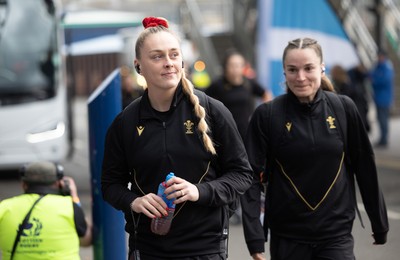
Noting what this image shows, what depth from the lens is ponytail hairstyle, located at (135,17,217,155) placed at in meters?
3.23

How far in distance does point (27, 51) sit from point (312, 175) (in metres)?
9.48

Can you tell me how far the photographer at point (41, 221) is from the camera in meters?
4.87

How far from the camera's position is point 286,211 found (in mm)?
3941

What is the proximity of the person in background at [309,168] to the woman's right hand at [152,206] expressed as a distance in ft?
2.91

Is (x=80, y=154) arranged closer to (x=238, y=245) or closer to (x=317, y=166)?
(x=238, y=245)

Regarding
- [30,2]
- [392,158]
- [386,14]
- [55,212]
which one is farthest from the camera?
[386,14]

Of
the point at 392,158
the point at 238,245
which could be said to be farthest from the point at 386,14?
the point at 238,245

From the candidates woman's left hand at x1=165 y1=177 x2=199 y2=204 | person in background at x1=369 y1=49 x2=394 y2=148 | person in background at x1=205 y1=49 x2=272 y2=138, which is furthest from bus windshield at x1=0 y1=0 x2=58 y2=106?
woman's left hand at x1=165 y1=177 x2=199 y2=204

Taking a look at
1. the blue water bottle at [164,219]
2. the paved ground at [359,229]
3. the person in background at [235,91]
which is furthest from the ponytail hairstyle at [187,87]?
the person in background at [235,91]

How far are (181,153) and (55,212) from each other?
1.93m

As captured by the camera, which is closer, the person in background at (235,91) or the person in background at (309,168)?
the person in background at (309,168)

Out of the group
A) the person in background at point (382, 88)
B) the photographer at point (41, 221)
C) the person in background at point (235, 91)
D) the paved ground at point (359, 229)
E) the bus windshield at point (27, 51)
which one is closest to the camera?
the photographer at point (41, 221)

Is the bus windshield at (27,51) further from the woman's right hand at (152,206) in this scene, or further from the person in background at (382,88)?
the woman's right hand at (152,206)

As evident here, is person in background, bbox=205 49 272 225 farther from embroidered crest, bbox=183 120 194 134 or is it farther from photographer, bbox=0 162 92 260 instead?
embroidered crest, bbox=183 120 194 134
